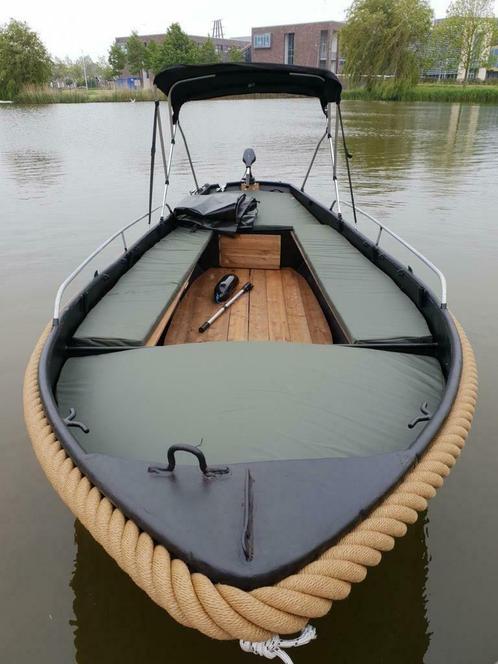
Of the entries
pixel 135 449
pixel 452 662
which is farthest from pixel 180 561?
pixel 452 662

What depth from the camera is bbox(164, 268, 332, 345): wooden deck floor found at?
4328 millimetres

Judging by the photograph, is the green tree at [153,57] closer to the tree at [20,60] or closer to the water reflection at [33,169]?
the tree at [20,60]

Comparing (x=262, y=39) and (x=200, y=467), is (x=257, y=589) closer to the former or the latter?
(x=200, y=467)

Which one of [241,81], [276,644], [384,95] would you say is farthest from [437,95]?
[276,644]

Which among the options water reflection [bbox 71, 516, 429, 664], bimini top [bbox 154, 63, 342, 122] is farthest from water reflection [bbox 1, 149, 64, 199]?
water reflection [bbox 71, 516, 429, 664]

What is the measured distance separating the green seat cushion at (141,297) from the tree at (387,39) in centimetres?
3855

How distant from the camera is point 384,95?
125 feet

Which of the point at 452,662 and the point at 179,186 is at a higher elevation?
the point at 179,186

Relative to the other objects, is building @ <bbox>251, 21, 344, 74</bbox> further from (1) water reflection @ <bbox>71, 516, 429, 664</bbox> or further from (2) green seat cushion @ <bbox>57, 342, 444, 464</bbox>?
(1) water reflection @ <bbox>71, 516, 429, 664</bbox>

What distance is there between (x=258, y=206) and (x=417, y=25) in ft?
126

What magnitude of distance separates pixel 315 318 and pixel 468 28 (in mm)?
56571

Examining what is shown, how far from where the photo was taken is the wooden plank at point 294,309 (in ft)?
14.4

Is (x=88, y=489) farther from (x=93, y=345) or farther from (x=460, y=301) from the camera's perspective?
(x=460, y=301)

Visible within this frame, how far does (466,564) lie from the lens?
2.74m
